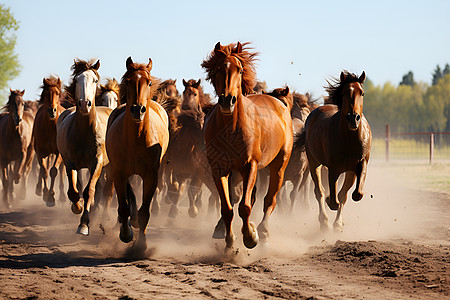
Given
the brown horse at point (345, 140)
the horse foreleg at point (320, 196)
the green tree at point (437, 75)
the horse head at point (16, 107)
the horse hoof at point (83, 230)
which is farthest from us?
the green tree at point (437, 75)

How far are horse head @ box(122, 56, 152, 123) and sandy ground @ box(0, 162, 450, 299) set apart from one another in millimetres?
1757

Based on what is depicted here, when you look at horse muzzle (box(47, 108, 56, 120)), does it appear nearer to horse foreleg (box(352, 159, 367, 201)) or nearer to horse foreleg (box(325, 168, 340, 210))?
horse foreleg (box(325, 168, 340, 210))

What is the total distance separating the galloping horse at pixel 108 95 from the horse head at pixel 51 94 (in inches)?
30.6

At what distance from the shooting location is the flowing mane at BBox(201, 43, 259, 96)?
7242 mm

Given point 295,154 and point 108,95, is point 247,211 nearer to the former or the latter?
point 295,154

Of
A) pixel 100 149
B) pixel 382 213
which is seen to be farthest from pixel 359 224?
pixel 100 149

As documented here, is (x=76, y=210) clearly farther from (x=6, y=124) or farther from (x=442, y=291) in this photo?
(x=6, y=124)

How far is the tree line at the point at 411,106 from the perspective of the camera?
75.5 m

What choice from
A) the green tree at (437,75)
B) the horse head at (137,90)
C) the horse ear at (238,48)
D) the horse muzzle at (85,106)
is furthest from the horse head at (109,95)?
the green tree at (437,75)

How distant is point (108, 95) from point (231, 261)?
553 cm

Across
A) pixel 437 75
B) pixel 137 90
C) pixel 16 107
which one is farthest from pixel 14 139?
pixel 437 75

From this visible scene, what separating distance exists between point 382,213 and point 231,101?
6.56m

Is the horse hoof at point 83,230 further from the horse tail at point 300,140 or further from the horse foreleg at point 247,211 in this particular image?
the horse tail at point 300,140

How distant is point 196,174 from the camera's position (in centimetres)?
1152
